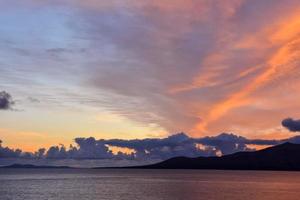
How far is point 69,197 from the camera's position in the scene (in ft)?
498

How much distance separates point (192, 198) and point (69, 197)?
41670 millimetres

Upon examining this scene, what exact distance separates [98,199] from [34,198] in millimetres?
22436

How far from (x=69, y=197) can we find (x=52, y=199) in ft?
22.8

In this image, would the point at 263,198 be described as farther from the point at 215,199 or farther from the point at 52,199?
the point at 52,199

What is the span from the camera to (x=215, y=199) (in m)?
147

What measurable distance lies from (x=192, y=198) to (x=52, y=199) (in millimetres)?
46444

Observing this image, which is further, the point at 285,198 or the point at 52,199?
the point at 285,198

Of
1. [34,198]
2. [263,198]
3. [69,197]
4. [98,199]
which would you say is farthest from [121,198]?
[263,198]

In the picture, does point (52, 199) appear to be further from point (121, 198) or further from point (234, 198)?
point (234, 198)

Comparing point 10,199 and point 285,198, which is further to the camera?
point 285,198

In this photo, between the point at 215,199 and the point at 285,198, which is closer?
the point at 215,199

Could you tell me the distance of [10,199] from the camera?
144 m

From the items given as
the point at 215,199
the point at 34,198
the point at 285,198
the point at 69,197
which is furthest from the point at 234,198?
the point at 34,198

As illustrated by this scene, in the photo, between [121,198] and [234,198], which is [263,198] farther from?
[121,198]
